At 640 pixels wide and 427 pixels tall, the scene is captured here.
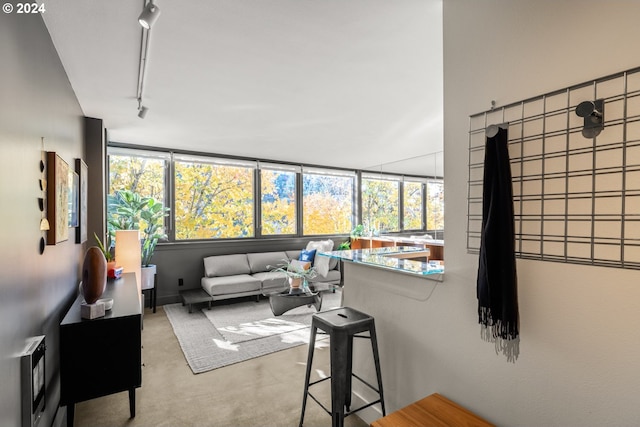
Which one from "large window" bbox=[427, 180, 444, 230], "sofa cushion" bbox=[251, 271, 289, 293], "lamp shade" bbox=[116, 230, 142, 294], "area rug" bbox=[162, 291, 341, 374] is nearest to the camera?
"area rug" bbox=[162, 291, 341, 374]

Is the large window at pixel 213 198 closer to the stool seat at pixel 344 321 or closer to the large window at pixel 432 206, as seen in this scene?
the stool seat at pixel 344 321

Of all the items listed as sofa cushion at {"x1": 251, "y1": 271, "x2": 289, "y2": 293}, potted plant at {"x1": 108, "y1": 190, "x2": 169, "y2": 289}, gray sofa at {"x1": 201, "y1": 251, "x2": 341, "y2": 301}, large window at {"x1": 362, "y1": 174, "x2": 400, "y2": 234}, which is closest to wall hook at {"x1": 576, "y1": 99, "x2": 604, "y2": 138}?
gray sofa at {"x1": 201, "y1": 251, "x2": 341, "y2": 301}

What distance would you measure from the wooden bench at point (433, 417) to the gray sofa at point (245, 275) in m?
3.34

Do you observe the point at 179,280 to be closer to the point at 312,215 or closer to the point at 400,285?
the point at 312,215

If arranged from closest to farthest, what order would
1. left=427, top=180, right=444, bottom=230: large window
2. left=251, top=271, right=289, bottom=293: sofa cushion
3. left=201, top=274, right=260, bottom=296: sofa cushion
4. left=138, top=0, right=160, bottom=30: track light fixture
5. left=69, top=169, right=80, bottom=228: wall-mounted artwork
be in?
left=138, top=0, right=160, bottom=30: track light fixture
left=69, top=169, right=80, bottom=228: wall-mounted artwork
left=201, top=274, right=260, bottom=296: sofa cushion
left=251, top=271, right=289, bottom=293: sofa cushion
left=427, top=180, right=444, bottom=230: large window

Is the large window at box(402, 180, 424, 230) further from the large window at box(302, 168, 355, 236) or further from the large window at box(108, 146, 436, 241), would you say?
the large window at box(302, 168, 355, 236)

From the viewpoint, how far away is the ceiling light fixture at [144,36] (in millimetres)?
1553

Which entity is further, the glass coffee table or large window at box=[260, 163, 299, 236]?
large window at box=[260, 163, 299, 236]

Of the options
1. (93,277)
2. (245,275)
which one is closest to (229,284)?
(245,275)

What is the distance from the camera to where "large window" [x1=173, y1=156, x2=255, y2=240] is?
5.34 m

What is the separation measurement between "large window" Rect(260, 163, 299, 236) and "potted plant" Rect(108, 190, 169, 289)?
1.87 m

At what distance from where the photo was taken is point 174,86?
277 centimetres

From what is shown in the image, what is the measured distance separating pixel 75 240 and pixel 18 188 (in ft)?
5.46

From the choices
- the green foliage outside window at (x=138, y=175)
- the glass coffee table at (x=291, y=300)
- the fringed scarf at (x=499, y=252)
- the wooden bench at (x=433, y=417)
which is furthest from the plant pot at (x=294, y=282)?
the fringed scarf at (x=499, y=252)
